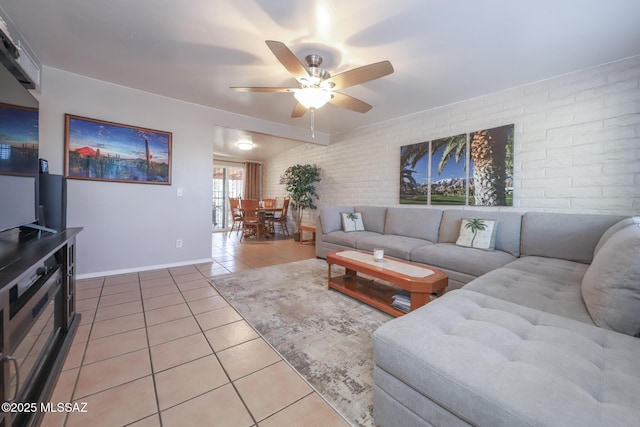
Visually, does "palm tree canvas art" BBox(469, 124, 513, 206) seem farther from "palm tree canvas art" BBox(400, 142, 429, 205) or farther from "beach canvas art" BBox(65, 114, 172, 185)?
"beach canvas art" BBox(65, 114, 172, 185)

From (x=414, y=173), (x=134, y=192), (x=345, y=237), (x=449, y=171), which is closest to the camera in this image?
(x=134, y=192)

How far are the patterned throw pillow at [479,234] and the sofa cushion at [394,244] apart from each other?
43 cm

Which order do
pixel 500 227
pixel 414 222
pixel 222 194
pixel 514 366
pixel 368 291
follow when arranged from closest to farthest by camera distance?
pixel 514 366, pixel 368 291, pixel 500 227, pixel 414 222, pixel 222 194

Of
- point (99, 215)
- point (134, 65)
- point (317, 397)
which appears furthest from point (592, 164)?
point (99, 215)

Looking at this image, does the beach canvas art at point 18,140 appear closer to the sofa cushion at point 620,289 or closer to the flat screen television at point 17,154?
the flat screen television at point 17,154

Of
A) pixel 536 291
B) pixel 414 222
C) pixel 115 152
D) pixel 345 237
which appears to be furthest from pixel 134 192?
pixel 536 291

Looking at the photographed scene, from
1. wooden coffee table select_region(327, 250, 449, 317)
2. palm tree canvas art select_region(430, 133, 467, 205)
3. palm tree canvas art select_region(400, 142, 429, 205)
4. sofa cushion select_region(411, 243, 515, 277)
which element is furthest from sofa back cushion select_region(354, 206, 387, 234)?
wooden coffee table select_region(327, 250, 449, 317)

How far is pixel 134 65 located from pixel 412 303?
3.41 meters

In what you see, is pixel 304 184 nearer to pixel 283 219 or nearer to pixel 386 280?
pixel 283 219

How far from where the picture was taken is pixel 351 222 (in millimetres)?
3947

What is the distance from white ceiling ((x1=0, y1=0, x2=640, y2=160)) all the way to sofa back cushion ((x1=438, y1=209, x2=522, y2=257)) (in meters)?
1.46

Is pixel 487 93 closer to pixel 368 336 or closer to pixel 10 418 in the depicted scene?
pixel 368 336

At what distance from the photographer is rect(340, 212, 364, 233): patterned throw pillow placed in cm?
390

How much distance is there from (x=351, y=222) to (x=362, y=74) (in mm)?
2359
